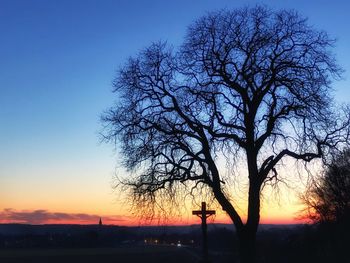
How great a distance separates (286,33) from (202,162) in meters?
6.34

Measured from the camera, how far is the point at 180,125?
2277 cm

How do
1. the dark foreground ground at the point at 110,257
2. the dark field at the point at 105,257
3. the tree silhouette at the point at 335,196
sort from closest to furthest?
the tree silhouette at the point at 335,196 → the dark foreground ground at the point at 110,257 → the dark field at the point at 105,257

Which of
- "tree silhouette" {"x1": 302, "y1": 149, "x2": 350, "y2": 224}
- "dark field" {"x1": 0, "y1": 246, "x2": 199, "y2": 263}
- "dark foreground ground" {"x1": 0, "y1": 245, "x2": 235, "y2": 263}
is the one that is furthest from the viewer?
"dark field" {"x1": 0, "y1": 246, "x2": 199, "y2": 263}

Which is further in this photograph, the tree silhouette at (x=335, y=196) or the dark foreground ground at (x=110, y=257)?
the dark foreground ground at (x=110, y=257)

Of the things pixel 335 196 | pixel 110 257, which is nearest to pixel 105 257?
pixel 110 257

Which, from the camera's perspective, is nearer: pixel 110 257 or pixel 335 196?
pixel 335 196

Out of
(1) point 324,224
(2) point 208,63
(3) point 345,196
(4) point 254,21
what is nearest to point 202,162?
(2) point 208,63

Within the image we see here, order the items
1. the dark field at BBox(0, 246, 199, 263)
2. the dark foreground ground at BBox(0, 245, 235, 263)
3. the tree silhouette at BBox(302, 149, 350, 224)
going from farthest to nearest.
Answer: the dark field at BBox(0, 246, 199, 263)
the dark foreground ground at BBox(0, 245, 235, 263)
the tree silhouette at BBox(302, 149, 350, 224)

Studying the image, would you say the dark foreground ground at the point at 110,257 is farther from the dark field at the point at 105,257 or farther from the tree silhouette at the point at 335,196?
the tree silhouette at the point at 335,196

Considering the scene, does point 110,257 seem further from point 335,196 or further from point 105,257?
point 335,196

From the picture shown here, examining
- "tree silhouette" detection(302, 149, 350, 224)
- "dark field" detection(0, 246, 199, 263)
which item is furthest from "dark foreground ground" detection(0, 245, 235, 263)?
"tree silhouette" detection(302, 149, 350, 224)

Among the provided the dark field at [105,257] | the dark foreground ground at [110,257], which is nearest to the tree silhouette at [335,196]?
the dark foreground ground at [110,257]

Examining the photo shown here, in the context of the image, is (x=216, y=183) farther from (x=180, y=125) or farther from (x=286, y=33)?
(x=286, y=33)

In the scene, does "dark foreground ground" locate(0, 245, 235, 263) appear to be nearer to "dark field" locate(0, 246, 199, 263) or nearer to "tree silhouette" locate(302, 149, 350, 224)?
"dark field" locate(0, 246, 199, 263)
